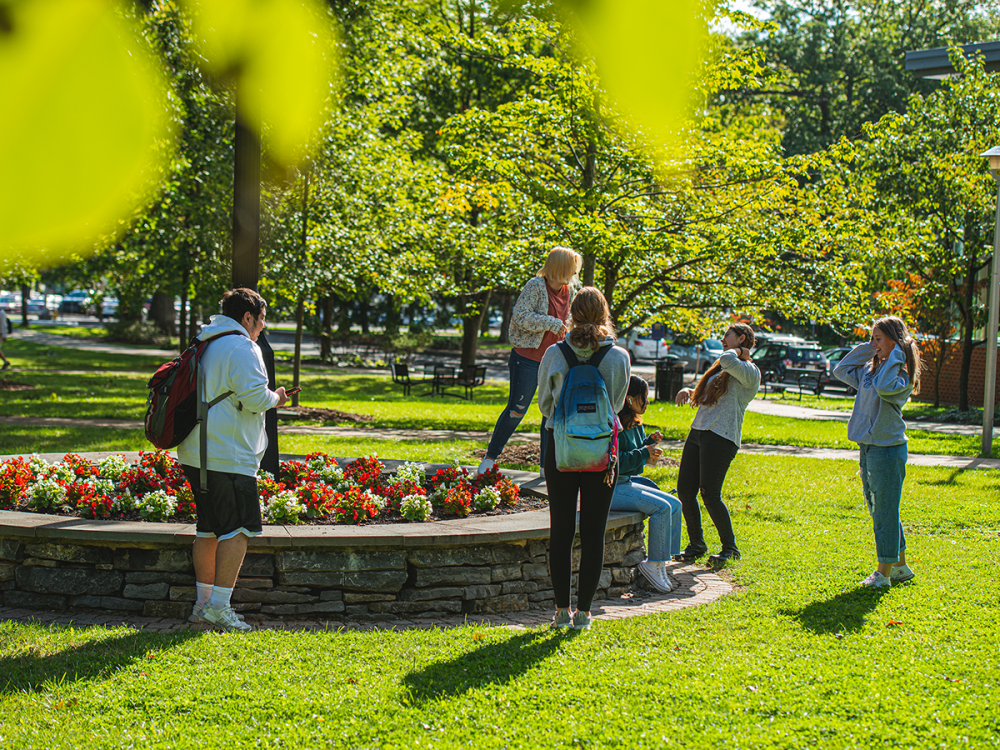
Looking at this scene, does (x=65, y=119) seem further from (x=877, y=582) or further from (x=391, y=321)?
(x=391, y=321)

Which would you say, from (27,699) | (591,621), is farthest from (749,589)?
(27,699)

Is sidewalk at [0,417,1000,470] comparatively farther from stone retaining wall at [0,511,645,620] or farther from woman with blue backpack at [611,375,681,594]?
stone retaining wall at [0,511,645,620]

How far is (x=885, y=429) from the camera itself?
5.51 m

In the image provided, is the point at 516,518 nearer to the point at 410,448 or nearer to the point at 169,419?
the point at 169,419

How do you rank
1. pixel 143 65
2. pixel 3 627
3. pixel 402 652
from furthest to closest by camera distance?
pixel 3 627, pixel 402 652, pixel 143 65

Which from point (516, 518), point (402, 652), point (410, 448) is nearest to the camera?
point (402, 652)

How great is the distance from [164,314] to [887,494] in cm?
3542

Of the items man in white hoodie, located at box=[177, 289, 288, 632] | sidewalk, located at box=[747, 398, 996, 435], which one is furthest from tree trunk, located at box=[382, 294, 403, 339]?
man in white hoodie, located at box=[177, 289, 288, 632]

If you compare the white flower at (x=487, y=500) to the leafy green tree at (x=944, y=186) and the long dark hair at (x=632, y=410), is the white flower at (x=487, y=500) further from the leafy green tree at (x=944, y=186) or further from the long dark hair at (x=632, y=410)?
the leafy green tree at (x=944, y=186)

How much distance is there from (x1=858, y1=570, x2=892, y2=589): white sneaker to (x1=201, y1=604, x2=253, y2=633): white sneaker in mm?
3802

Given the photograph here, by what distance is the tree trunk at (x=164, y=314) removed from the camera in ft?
119

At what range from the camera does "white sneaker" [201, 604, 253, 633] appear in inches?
177

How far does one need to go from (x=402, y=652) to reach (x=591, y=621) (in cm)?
116

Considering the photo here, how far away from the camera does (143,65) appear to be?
29.5 inches
